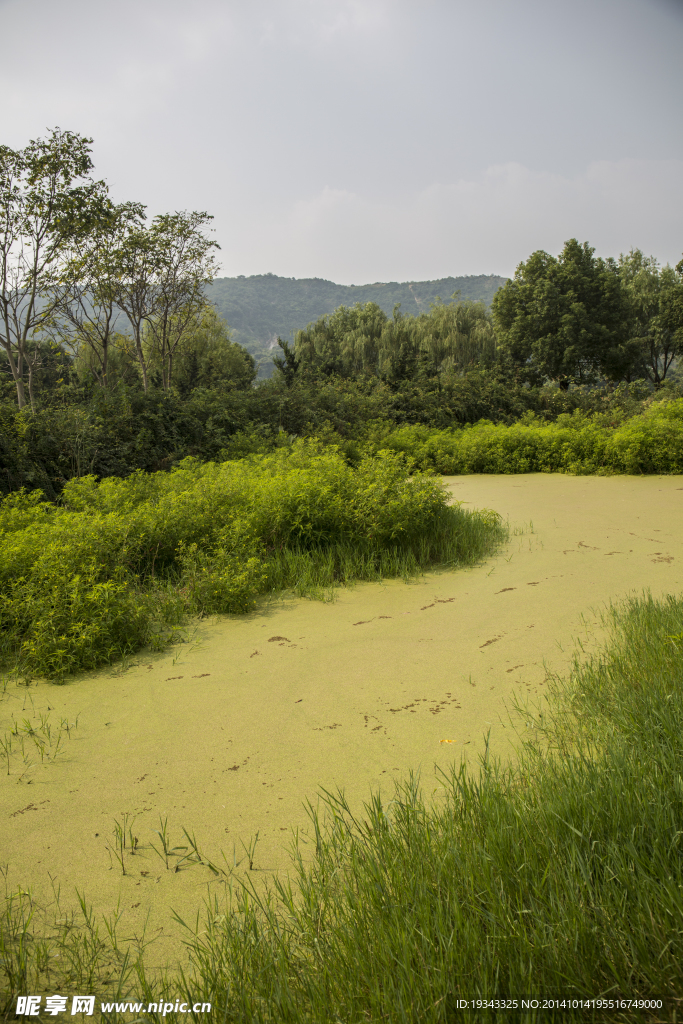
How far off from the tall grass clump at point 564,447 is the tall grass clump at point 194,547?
435cm

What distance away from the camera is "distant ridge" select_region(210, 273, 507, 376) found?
139m

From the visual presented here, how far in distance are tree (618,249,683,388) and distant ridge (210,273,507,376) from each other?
106 meters

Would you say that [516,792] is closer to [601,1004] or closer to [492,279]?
[601,1004]

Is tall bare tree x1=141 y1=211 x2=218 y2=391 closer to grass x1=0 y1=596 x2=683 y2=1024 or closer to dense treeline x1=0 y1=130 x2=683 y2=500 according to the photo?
dense treeline x1=0 y1=130 x2=683 y2=500

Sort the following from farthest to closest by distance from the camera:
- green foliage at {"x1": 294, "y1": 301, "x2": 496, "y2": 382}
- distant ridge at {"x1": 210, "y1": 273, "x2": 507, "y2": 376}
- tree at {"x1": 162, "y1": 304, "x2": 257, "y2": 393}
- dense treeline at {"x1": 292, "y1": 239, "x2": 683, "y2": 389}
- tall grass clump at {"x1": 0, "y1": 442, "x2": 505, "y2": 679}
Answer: distant ridge at {"x1": 210, "y1": 273, "x2": 507, "y2": 376} < green foliage at {"x1": 294, "y1": 301, "x2": 496, "y2": 382} < dense treeline at {"x1": 292, "y1": 239, "x2": 683, "y2": 389} < tree at {"x1": 162, "y1": 304, "x2": 257, "y2": 393} < tall grass clump at {"x1": 0, "y1": 442, "x2": 505, "y2": 679}

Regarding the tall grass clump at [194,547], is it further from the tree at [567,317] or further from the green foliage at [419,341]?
the tree at [567,317]

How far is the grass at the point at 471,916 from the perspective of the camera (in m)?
1.37

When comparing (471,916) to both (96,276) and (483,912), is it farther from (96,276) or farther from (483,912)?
(96,276)

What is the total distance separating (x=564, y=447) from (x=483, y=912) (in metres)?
12.4

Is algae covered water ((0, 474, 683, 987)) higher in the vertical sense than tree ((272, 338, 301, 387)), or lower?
lower

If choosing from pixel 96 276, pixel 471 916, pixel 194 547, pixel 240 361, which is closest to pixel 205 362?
pixel 240 361

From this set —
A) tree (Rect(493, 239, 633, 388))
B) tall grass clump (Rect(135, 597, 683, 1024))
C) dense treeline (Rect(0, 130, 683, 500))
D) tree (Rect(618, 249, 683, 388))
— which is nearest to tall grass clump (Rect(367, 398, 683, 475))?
dense treeline (Rect(0, 130, 683, 500))

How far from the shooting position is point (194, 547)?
516cm

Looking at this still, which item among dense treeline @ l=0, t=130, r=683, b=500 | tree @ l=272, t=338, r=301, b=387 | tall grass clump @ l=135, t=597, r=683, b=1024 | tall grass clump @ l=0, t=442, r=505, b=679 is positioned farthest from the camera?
tree @ l=272, t=338, r=301, b=387
